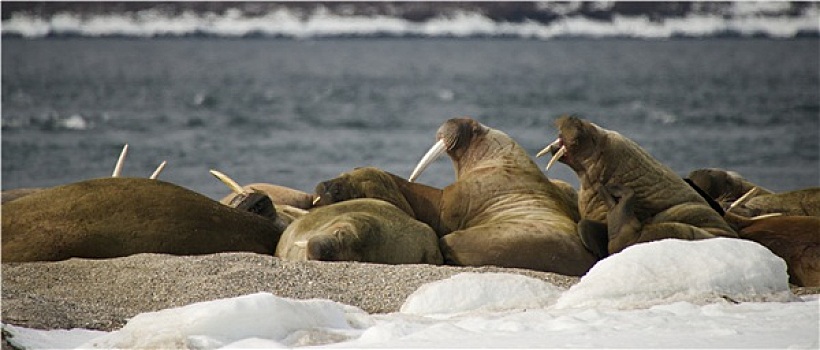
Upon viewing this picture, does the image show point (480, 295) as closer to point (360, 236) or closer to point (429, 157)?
point (360, 236)

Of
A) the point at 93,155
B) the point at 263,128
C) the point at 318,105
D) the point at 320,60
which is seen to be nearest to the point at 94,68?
the point at 320,60

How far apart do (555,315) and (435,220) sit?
10.8ft

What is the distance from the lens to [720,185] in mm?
9664

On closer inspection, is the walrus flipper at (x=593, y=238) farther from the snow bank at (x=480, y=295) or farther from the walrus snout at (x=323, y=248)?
the snow bank at (x=480, y=295)

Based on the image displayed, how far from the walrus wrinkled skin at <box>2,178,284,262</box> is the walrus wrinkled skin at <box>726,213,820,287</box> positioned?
101 inches

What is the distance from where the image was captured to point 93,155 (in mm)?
27609

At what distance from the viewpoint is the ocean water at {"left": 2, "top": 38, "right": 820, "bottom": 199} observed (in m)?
26.2

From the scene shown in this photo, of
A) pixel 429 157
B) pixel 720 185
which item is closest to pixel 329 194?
pixel 429 157

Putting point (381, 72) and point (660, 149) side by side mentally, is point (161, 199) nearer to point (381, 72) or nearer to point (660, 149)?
point (660, 149)

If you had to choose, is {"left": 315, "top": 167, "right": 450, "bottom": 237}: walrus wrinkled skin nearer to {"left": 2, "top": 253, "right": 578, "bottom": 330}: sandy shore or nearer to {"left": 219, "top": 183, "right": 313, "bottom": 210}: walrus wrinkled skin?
{"left": 219, "top": 183, "right": 313, "bottom": 210}: walrus wrinkled skin

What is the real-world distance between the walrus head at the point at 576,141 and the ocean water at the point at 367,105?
36.0ft

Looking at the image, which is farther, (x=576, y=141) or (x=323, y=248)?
(x=576, y=141)

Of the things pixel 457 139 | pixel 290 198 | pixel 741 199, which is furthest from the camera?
pixel 290 198

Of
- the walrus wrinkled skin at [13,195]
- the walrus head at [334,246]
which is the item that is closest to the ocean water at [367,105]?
the walrus wrinkled skin at [13,195]
